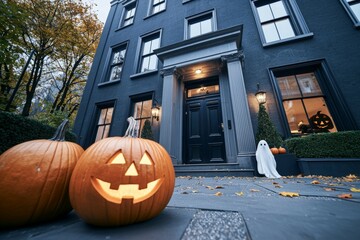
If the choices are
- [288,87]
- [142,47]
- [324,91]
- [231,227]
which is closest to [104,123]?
[142,47]

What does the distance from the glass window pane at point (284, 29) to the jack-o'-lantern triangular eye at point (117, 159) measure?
6887 millimetres

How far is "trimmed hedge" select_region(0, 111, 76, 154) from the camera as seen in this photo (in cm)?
294

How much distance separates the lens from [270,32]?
5.57 meters

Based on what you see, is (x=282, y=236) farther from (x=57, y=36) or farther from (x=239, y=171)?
(x=57, y=36)

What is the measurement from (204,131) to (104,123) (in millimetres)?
4883

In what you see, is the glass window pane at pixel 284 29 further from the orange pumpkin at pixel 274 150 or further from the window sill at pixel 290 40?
the orange pumpkin at pixel 274 150

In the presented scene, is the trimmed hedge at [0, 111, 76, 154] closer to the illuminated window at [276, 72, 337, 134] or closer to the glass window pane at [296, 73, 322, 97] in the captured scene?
the illuminated window at [276, 72, 337, 134]

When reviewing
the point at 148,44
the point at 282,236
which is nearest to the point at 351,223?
the point at 282,236

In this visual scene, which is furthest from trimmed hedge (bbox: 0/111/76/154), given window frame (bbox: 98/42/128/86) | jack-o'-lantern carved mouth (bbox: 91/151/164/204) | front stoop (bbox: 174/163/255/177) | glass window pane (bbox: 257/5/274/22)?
glass window pane (bbox: 257/5/274/22)

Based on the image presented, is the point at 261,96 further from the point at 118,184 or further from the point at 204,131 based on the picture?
the point at 118,184

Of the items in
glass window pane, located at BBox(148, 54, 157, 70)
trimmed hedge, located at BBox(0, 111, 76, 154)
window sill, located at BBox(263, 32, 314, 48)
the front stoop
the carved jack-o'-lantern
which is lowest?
the front stoop

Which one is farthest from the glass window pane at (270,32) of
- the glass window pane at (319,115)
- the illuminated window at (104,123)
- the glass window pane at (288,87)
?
the illuminated window at (104,123)

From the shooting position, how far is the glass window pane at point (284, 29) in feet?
17.6

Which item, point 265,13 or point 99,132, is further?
point 99,132
